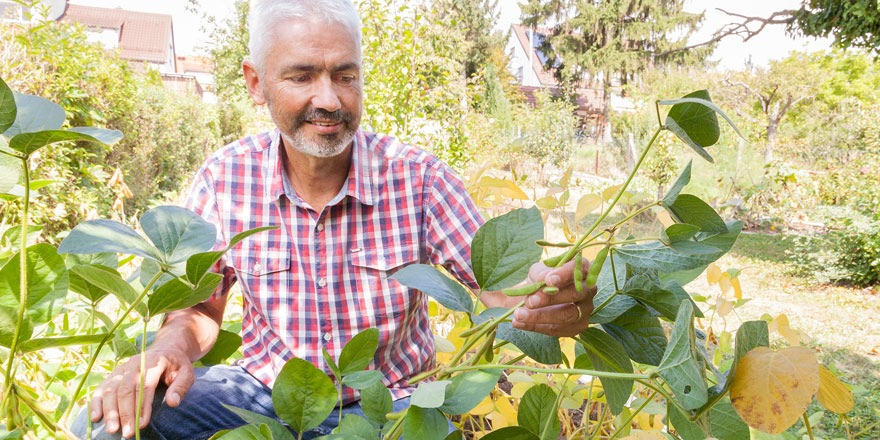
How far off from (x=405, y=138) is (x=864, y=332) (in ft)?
10.9

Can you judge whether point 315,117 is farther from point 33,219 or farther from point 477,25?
point 477,25

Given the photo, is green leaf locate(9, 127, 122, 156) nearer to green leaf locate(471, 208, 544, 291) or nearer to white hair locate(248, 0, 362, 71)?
green leaf locate(471, 208, 544, 291)

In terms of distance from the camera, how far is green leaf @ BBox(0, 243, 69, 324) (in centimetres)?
34

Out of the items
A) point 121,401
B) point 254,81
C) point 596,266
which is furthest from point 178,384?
point 254,81

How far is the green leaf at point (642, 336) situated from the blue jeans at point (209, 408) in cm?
54

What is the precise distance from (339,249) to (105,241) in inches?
38.4

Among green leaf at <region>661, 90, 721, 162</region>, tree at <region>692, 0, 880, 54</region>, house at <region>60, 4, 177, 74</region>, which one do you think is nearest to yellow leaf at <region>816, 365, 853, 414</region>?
green leaf at <region>661, 90, 721, 162</region>

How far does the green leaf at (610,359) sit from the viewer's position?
16.7 inches

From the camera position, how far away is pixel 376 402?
43cm

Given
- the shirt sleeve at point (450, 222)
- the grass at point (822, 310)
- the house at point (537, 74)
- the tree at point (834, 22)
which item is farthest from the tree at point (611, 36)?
the shirt sleeve at point (450, 222)

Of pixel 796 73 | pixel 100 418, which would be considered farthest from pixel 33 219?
pixel 796 73

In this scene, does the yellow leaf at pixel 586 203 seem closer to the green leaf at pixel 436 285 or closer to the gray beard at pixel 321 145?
the gray beard at pixel 321 145

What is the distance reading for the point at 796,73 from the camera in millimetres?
13523

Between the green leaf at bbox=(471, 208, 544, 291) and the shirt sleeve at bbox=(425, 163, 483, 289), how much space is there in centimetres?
85
